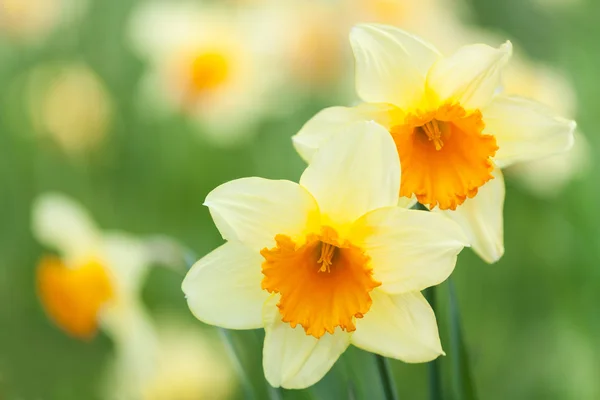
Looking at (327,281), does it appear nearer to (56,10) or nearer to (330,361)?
(330,361)

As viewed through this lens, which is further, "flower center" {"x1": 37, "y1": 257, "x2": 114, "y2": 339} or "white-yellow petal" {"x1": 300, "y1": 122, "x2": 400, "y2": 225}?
"flower center" {"x1": 37, "y1": 257, "x2": 114, "y2": 339}

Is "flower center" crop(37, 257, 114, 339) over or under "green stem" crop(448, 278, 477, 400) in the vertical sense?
under

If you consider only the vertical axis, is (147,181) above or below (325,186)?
below

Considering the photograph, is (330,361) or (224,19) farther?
(224,19)

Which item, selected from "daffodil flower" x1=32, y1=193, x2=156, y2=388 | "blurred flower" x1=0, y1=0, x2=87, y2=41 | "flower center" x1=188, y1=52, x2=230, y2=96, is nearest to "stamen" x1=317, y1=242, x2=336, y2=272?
"daffodil flower" x1=32, y1=193, x2=156, y2=388

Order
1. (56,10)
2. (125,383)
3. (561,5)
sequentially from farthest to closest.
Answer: (561,5), (56,10), (125,383)

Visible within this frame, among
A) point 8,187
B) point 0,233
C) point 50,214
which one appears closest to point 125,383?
point 50,214

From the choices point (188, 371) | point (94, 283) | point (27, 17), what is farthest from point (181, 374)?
point (27, 17)

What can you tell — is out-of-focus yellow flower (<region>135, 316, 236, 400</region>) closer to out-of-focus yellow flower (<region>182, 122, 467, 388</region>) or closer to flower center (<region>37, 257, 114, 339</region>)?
flower center (<region>37, 257, 114, 339</region>)
